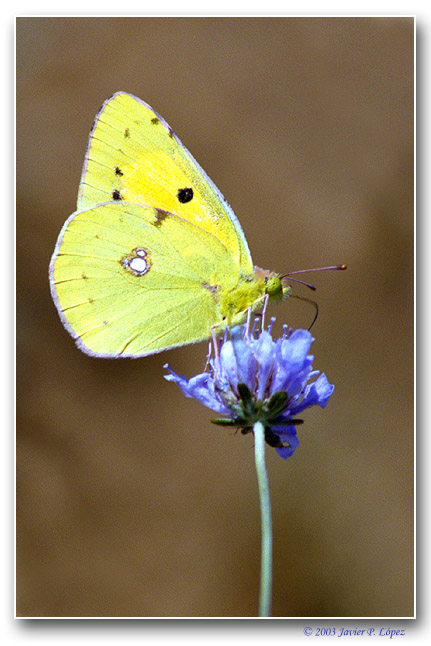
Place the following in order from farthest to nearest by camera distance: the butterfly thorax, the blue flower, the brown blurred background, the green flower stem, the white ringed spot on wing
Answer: the brown blurred background → the white ringed spot on wing → the butterfly thorax → the blue flower → the green flower stem

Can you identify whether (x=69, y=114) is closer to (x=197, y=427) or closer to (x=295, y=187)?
(x=295, y=187)

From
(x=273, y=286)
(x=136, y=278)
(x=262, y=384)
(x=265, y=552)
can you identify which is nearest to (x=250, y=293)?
(x=273, y=286)

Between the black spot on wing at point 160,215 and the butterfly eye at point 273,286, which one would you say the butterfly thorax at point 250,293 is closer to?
the butterfly eye at point 273,286

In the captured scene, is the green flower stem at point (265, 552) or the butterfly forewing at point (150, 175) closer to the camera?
the green flower stem at point (265, 552)

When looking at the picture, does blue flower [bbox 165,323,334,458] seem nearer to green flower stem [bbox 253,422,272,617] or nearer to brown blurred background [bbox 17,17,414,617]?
green flower stem [bbox 253,422,272,617]

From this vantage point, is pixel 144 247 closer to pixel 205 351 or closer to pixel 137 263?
pixel 137 263


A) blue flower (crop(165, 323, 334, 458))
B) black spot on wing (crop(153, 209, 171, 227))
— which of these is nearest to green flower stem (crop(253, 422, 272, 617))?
blue flower (crop(165, 323, 334, 458))

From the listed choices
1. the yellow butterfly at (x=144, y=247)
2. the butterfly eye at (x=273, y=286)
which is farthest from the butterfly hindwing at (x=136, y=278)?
the butterfly eye at (x=273, y=286)
